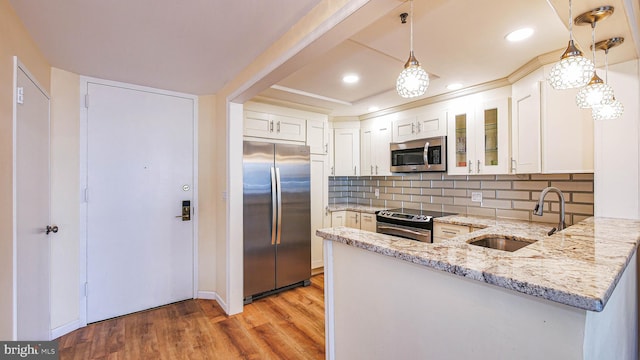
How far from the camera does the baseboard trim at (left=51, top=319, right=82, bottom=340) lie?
228cm

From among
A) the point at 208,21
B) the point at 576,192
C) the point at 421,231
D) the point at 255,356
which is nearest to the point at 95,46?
the point at 208,21

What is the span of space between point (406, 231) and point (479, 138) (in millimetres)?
1240

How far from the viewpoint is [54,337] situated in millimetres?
2268

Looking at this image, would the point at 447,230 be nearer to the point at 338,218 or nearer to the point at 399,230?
the point at 399,230

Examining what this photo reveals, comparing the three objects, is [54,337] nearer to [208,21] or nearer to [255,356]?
[255,356]

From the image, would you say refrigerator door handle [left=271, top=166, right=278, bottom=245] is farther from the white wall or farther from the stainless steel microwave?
the white wall

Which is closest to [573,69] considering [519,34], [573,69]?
[573,69]

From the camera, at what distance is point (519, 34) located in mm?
1815

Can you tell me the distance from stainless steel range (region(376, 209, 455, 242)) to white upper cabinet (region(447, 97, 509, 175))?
621 mm

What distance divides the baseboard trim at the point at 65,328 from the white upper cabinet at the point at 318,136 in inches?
112

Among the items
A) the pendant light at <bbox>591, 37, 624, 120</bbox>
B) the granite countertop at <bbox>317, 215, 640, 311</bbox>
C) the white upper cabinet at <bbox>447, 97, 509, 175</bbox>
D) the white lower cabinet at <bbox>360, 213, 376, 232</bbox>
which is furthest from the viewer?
the white lower cabinet at <bbox>360, 213, 376, 232</bbox>

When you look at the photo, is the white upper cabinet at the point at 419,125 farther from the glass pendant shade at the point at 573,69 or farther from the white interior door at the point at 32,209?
the white interior door at the point at 32,209

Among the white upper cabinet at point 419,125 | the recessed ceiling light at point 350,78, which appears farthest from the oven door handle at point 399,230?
the recessed ceiling light at point 350,78

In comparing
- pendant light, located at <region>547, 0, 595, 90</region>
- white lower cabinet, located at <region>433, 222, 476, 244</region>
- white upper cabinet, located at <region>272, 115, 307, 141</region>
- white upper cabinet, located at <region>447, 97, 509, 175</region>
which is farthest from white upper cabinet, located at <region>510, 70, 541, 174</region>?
white upper cabinet, located at <region>272, 115, 307, 141</region>
